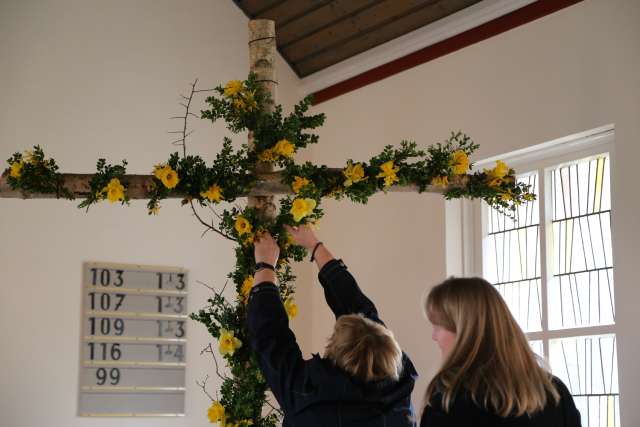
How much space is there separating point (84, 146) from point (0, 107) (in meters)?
0.50

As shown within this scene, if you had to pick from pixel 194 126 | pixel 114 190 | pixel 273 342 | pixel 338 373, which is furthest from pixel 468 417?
pixel 194 126

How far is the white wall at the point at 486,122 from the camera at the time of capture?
14.1 ft

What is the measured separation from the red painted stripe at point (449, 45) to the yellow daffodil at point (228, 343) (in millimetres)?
2584

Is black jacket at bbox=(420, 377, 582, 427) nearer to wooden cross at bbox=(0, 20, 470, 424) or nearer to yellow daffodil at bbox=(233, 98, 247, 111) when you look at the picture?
wooden cross at bbox=(0, 20, 470, 424)

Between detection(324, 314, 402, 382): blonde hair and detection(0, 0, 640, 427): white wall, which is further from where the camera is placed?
detection(0, 0, 640, 427): white wall

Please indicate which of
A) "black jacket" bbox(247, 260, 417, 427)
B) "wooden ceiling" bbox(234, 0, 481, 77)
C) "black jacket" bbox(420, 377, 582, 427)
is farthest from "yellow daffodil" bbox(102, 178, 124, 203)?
"wooden ceiling" bbox(234, 0, 481, 77)

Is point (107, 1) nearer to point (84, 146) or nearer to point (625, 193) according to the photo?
point (84, 146)

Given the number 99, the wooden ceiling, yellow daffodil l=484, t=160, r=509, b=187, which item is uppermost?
the wooden ceiling

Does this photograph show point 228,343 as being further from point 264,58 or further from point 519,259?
point 519,259

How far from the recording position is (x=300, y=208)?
Answer: 3.10 m

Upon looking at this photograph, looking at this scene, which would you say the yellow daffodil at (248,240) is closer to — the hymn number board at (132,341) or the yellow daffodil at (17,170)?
Answer: the yellow daffodil at (17,170)

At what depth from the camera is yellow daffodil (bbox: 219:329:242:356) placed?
123 inches

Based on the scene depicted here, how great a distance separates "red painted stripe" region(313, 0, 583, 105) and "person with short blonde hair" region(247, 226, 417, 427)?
8.70 feet

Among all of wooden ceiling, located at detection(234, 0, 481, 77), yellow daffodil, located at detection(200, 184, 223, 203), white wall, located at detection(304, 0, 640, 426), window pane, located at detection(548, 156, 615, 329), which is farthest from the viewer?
wooden ceiling, located at detection(234, 0, 481, 77)
